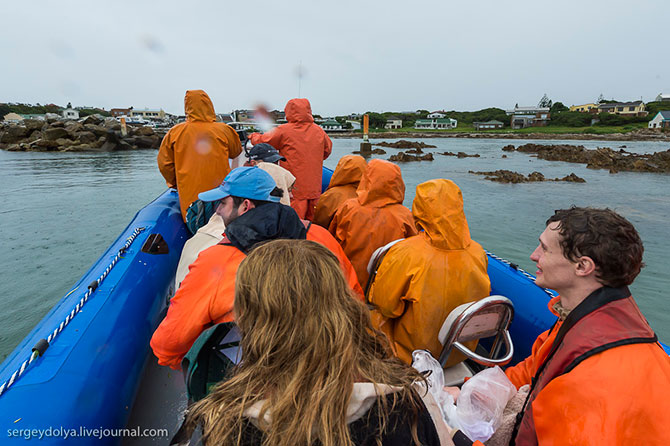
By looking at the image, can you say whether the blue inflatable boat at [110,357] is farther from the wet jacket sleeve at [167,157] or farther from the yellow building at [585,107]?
the yellow building at [585,107]

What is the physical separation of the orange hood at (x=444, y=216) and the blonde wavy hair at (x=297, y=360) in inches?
40.3

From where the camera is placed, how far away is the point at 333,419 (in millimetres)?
710

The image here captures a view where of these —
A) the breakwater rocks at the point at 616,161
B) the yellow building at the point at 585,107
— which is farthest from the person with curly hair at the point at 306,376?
the yellow building at the point at 585,107

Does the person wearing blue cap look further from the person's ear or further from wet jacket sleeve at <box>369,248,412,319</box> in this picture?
the person's ear

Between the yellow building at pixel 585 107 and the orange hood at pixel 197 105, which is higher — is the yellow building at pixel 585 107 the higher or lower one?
the higher one

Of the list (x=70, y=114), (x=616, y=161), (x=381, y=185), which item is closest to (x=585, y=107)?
(x=616, y=161)

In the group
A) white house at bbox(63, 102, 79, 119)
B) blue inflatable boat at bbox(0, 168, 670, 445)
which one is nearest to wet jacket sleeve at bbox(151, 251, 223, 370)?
blue inflatable boat at bbox(0, 168, 670, 445)

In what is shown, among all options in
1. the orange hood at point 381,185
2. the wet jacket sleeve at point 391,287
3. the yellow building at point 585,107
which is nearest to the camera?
the wet jacket sleeve at point 391,287

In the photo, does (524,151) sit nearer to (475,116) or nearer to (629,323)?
(629,323)

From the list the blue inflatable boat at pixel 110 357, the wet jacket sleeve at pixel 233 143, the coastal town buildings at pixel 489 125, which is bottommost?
the blue inflatable boat at pixel 110 357

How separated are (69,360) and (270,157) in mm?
2216

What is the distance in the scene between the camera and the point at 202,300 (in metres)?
1.30

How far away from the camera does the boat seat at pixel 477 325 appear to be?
5.12 ft

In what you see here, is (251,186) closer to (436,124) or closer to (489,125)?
(489,125)
